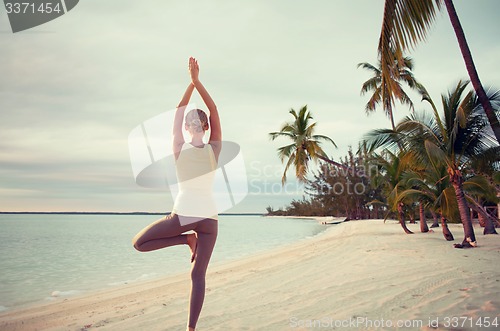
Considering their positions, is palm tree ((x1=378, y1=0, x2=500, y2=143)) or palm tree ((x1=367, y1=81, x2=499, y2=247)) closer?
palm tree ((x1=378, y1=0, x2=500, y2=143))

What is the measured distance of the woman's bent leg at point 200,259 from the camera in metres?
2.52

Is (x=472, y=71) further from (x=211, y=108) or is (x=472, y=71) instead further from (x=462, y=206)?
(x=462, y=206)

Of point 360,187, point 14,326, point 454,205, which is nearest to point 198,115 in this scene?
point 14,326

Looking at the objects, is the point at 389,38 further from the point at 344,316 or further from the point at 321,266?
the point at 321,266

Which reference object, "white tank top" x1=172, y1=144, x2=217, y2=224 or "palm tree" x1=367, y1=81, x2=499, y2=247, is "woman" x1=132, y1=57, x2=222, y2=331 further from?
"palm tree" x1=367, y1=81, x2=499, y2=247

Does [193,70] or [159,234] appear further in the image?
[193,70]

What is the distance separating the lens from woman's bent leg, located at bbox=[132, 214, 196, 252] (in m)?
2.39

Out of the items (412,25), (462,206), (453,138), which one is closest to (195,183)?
(412,25)

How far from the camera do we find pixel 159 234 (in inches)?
Answer: 95.5

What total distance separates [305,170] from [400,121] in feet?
45.4

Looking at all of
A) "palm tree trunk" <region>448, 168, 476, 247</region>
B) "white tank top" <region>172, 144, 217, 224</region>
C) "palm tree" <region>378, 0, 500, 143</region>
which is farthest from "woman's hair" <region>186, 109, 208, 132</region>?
"palm tree trunk" <region>448, 168, 476, 247</region>

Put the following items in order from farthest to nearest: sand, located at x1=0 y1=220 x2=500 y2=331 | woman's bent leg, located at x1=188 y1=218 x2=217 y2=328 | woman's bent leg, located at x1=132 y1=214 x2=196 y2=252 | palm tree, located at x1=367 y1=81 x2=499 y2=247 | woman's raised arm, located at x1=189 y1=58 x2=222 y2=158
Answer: palm tree, located at x1=367 y1=81 x2=499 y2=247, sand, located at x1=0 y1=220 x2=500 y2=331, woman's raised arm, located at x1=189 y1=58 x2=222 y2=158, woman's bent leg, located at x1=188 y1=218 x2=217 y2=328, woman's bent leg, located at x1=132 y1=214 x2=196 y2=252

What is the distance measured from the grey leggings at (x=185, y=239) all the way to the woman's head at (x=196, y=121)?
2.36ft

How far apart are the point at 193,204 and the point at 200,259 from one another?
17.7 inches
